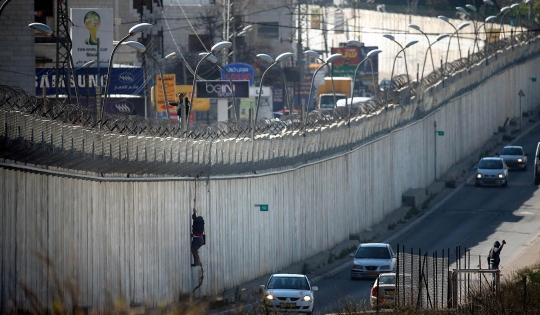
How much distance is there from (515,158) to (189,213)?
1324 inches

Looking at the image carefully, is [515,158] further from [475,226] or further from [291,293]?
[291,293]

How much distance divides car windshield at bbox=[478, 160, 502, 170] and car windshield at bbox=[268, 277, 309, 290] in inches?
1106

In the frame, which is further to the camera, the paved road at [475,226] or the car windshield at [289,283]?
the paved road at [475,226]

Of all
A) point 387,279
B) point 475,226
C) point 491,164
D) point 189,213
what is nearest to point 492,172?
point 491,164

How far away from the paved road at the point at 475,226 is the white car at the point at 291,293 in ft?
8.04

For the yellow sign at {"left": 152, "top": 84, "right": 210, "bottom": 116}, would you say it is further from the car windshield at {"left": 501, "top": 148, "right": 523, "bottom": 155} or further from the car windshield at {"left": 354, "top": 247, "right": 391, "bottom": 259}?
the car windshield at {"left": 354, "top": 247, "right": 391, "bottom": 259}

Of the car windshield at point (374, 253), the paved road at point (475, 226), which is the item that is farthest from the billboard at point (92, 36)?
the car windshield at point (374, 253)

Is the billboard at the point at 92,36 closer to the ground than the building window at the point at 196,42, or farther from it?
closer to the ground

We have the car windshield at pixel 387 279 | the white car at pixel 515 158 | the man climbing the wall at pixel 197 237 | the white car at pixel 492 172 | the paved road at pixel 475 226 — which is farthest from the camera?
the white car at pixel 515 158

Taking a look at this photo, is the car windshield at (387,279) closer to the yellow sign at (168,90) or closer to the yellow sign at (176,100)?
the yellow sign at (176,100)

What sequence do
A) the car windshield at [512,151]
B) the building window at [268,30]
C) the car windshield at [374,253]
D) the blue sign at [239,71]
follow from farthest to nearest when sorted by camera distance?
the building window at [268,30] < the blue sign at [239,71] < the car windshield at [512,151] < the car windshield at [374,253]

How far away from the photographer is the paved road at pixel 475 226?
3497 centimetres

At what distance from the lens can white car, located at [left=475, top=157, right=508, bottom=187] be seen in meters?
54.2

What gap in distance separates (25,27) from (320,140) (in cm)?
1526
